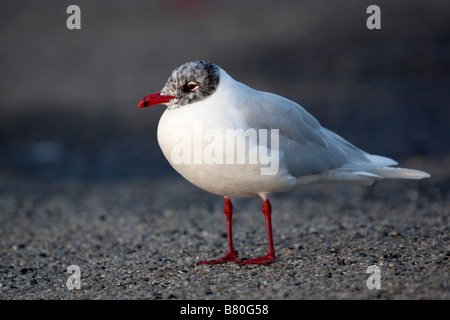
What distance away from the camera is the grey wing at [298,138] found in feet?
16.6

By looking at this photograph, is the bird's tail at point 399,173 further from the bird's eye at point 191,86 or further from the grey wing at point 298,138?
the bird's eye at point 191,86

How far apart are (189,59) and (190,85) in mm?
11943

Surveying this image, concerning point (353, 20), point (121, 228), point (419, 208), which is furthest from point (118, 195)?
point (353, 20)

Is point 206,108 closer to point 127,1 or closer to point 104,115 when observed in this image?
point 104,115

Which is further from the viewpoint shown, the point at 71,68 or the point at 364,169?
the point at 71,68

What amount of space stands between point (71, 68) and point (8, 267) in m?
12.6

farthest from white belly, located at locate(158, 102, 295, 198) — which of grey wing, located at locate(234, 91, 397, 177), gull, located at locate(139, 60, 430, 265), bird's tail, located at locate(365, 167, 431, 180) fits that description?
bird's tail, located at locate(365, 167, 431, 180)

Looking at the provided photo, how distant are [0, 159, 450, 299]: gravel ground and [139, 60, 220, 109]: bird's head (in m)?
1.56

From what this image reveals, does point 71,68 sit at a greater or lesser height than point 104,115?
greater

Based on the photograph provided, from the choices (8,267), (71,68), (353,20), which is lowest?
(8,267)

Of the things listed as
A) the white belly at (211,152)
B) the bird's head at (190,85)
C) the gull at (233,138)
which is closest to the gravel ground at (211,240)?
the gull at (233,138)

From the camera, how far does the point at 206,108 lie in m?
4.89
